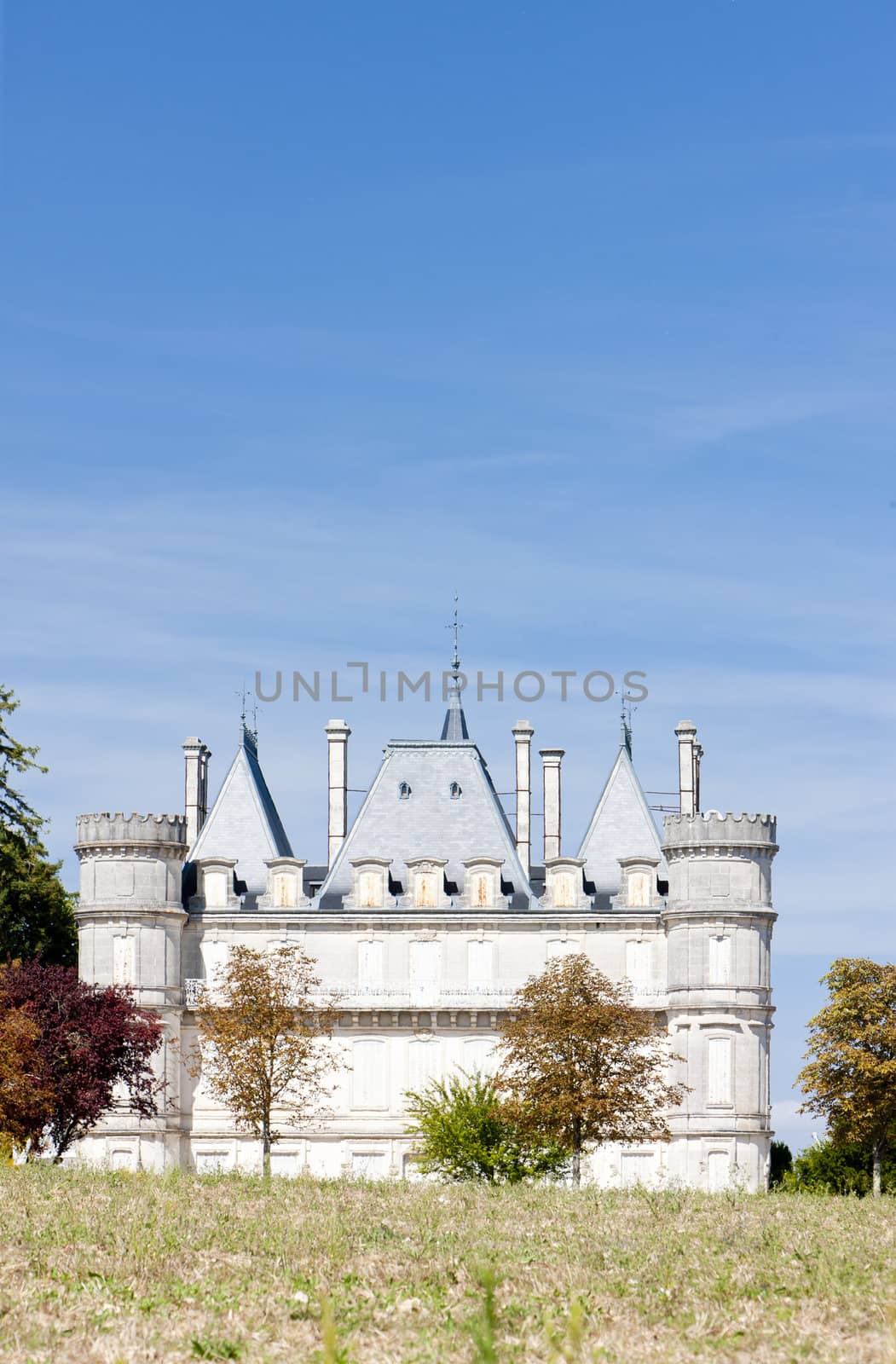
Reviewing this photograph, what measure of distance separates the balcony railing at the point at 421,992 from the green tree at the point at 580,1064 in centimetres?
663

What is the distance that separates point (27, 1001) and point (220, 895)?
1568cm

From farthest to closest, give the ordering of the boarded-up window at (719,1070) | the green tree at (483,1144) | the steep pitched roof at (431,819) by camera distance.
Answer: the steep pitched roof at (431,819) < the boarded-up window at (719,1070) < the green tree at (483,1144)

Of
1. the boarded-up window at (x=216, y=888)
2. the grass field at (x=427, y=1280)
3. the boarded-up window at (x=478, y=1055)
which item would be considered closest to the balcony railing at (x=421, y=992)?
the boarded-up window at (x=478, y=1055)

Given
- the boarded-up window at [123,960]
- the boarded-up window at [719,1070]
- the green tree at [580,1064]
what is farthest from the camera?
the boarded-up window at [123,960]

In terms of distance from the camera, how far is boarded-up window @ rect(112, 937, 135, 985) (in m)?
59.9

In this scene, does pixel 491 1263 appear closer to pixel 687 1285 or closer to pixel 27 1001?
pixel 687 1285

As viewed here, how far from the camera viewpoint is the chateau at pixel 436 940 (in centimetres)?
5897

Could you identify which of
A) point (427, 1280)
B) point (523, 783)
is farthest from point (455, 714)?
point (427, 1280)

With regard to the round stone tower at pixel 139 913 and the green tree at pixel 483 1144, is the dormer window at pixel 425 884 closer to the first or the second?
the round stone tower at pixel 139 913

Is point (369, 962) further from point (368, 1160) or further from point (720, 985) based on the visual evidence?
point (720, 985)

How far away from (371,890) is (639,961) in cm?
807

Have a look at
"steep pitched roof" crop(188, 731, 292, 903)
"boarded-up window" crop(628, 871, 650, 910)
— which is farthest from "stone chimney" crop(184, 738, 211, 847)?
"boarded-up window" crop(628, 871, 650, 910)

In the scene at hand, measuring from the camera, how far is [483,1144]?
46.7 m

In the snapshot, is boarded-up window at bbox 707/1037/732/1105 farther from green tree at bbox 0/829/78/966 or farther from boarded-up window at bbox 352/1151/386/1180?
green tree at bbox 0/829/78/966
